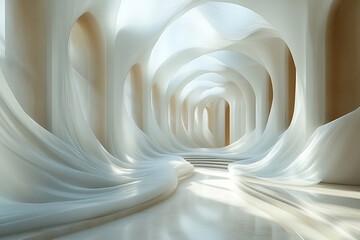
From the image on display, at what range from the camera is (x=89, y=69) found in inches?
263

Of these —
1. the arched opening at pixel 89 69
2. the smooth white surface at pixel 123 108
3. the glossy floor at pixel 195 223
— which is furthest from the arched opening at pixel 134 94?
the glossy floor at pixel 195 223

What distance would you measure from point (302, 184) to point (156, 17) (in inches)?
245

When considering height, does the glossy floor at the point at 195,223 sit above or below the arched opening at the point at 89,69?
below

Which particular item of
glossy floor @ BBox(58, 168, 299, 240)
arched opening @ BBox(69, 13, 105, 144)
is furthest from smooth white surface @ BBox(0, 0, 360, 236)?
glossy floor @ BBox(58, 168, 299, 240)

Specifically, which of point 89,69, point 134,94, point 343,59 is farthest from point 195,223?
point 134,94

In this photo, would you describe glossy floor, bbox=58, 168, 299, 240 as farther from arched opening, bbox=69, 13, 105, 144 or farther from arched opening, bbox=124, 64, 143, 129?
arched opening, bbox=124, 64, 143, 129

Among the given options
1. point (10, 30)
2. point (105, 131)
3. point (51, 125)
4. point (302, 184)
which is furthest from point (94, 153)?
point (302, 184)

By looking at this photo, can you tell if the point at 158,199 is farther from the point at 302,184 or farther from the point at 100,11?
the point at 100,11

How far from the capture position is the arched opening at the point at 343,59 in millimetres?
6004

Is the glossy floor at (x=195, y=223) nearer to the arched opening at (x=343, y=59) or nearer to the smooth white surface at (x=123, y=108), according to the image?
the smooth white surface at (x=123, y=108)

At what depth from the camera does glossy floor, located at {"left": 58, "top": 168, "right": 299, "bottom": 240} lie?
10.1 feet

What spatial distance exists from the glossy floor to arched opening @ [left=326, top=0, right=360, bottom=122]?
299 centimetres

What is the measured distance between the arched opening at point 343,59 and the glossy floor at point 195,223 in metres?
2.99

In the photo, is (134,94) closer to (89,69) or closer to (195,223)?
(89,69)
